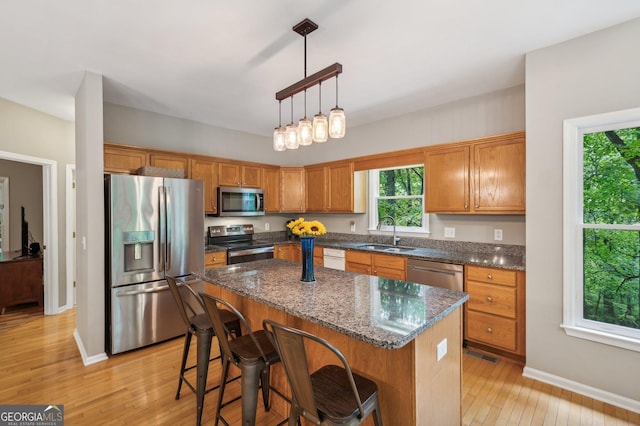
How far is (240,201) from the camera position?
4480 millimetres

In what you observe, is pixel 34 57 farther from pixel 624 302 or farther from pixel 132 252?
pixel 624 302

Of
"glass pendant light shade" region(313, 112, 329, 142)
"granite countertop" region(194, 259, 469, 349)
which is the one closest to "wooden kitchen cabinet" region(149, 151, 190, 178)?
"granite countertop" region(194, 259, 469, 349)

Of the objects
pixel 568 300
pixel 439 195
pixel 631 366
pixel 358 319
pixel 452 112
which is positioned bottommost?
pixel 631 366

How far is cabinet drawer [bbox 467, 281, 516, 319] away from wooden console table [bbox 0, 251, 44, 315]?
5.68 m

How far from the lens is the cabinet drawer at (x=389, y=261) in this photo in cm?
348

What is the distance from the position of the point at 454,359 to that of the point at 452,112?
9.75 ft

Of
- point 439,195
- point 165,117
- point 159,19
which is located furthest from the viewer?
point 165,117

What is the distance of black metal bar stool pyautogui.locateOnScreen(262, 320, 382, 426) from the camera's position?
115 cm

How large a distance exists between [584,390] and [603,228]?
1256 millimetres

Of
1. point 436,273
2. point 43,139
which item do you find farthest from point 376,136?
point 43,139

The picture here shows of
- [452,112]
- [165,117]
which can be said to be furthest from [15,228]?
[452,112]

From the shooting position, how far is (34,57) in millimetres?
2527

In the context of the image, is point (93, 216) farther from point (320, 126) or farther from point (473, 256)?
point (473, 256)

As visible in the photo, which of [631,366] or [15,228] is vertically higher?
[15,228]
